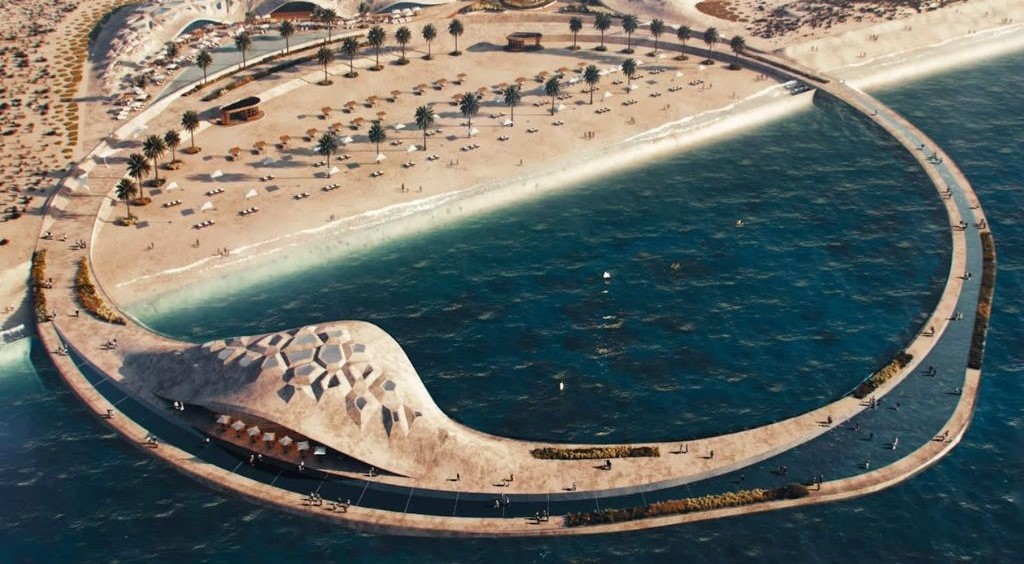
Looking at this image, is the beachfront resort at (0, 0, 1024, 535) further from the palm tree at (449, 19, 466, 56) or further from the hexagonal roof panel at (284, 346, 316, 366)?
the hexagonal roof panel at (284, 346, 316, 366)

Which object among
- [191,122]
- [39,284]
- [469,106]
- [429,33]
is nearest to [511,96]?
[469,106]

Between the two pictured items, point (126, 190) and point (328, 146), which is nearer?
point (126, 190)

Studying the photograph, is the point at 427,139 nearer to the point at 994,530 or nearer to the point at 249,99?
the point at 249,99

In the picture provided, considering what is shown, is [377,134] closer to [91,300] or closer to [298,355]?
[91,300]

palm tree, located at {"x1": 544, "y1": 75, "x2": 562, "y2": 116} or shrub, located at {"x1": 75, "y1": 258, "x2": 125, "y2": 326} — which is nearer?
shrub, located at {"x1": 75, "y1": 258, "x2": 125, "y2": 326}

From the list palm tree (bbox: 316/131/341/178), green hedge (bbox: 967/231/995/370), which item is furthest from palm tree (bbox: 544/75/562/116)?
green hedge (bbox: 967/231/995/370)

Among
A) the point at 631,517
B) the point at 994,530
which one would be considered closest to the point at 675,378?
the point at 631,517

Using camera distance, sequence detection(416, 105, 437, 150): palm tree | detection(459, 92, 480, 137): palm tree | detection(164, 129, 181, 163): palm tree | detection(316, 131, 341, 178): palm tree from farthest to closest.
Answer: detection(459, 92, 480, 137): palm tree
detection(416, 105, 437, 150): palm tree
detection(316, 131, 341, 178): palm tree
detection(164, 129, 181, 163): palm tree
